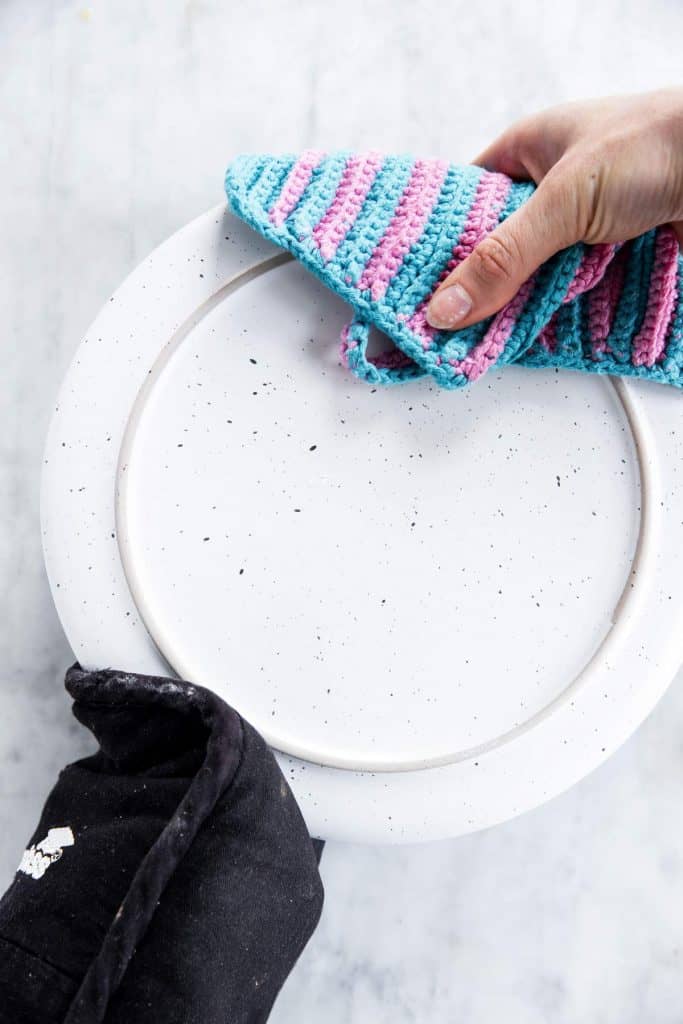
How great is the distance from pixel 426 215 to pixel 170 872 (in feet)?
1.16

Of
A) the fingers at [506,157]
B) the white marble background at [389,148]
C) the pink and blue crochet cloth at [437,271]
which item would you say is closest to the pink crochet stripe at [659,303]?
the pink and blue crochet cloth at [437,271]

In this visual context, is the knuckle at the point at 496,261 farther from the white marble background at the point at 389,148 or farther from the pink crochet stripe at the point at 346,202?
the white marble background at the point at 389,148

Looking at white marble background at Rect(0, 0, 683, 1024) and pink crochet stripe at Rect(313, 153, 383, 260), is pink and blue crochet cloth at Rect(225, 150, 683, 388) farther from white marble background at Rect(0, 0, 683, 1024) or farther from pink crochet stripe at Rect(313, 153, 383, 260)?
white marble background at Rect(0, 0, 683, 1024)

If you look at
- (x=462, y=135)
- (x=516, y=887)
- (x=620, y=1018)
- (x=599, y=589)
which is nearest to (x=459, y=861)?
(x=516, y=887)

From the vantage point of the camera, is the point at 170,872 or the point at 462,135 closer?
the point at 170,872

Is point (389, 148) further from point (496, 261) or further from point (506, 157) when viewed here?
point (496, 261)

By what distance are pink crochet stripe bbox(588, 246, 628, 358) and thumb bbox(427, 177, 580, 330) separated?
0.12 ft

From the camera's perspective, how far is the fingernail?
41cm

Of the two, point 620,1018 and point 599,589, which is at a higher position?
point 599,589

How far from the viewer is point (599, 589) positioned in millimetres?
453

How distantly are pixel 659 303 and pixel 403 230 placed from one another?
0.46 feet

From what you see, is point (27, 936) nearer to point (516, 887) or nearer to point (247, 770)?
point (247, 770)

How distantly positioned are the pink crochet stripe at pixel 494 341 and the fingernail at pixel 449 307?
0.06ft

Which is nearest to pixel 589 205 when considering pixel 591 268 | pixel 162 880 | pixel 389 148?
pixel 591 268
